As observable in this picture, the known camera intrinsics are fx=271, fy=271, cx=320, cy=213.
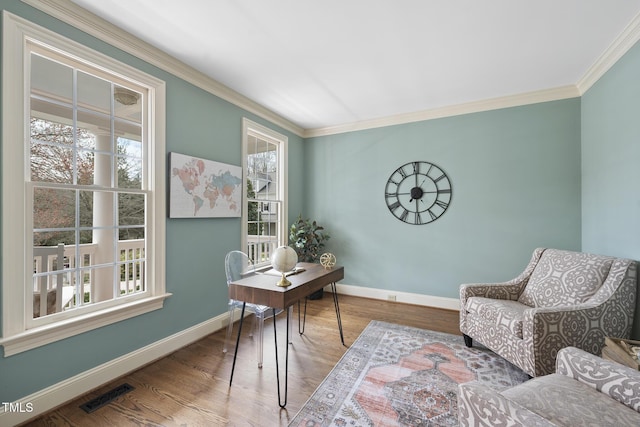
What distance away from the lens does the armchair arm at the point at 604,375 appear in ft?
3.63

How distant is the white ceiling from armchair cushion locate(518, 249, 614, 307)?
5.98ft

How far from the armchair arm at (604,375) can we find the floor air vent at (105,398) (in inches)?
107

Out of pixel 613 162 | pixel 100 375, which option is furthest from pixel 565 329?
pixel 100 375

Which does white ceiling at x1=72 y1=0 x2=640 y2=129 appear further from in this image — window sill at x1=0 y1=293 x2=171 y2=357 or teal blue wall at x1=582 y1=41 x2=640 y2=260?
window sill at x1=0 y1=293 x2=171 y2=357

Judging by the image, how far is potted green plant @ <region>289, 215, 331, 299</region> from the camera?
162 inches

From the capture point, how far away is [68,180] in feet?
6.60

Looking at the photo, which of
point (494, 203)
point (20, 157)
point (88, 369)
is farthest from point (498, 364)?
point (20, 157)

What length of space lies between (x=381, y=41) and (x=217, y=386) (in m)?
2.99

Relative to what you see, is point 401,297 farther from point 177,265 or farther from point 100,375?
point 100,375

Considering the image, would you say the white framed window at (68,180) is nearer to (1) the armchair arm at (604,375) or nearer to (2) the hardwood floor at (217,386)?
(2) the hardwood floor at (217,386)

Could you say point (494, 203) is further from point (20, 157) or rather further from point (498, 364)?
point (20, 157)

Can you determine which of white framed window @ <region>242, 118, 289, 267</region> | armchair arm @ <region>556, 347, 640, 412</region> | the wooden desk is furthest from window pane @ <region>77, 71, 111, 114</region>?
armchair arm @ <region>556, 347, 640, 412</region>

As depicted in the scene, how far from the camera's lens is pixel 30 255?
66.9 inches

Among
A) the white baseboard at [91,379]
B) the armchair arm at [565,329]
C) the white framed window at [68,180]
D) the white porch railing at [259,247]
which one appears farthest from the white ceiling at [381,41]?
the white baseboard at [91,379]
